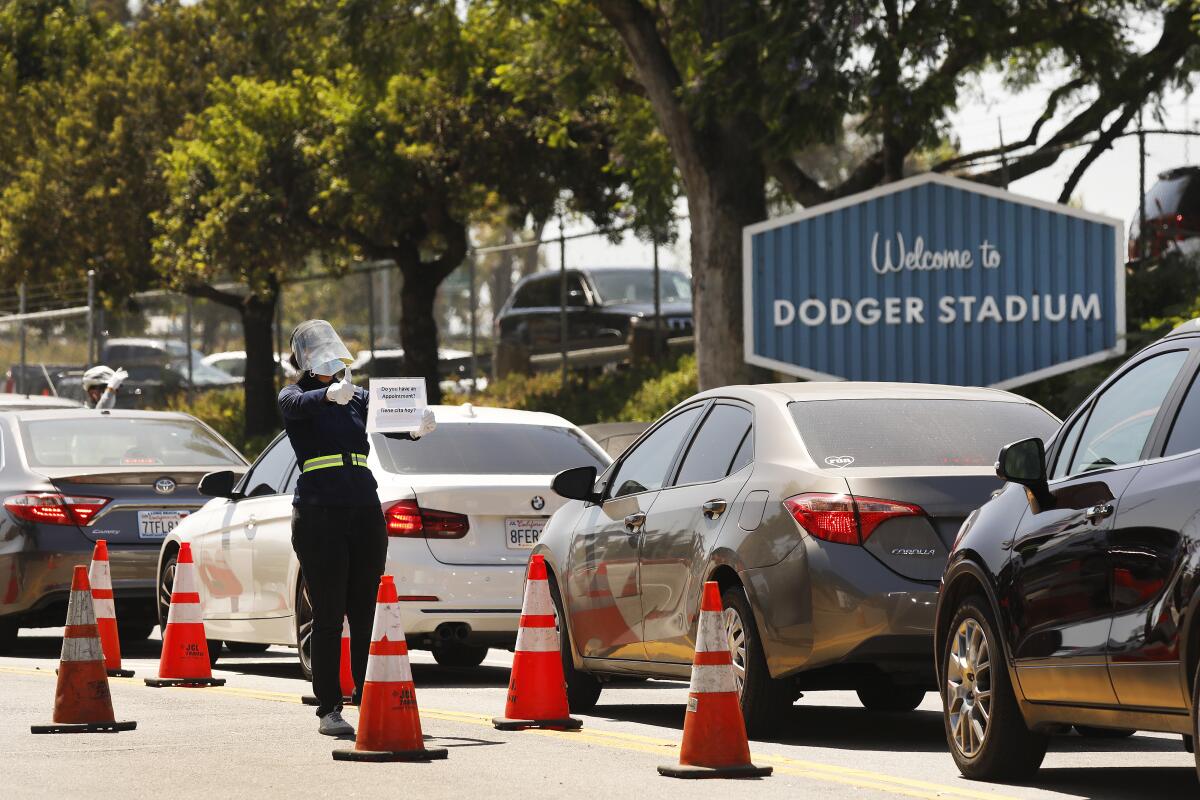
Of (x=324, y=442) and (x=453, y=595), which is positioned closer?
(x=324, y=442)

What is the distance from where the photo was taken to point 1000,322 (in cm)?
2048

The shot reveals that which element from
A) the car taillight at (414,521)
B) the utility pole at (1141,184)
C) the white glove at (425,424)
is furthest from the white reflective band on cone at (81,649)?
the utility pole at (1141,184)

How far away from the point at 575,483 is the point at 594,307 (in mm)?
20225

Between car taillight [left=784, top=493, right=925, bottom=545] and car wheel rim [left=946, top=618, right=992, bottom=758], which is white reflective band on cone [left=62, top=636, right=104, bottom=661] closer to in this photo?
car taillight [left=784, top=493, right=925, bottom=545]

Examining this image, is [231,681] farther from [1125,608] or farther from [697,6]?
[697,6]

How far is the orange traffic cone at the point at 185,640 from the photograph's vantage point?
11477 millimetres

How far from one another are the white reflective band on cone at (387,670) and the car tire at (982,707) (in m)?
2.08

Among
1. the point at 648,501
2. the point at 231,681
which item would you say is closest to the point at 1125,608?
the point at 648,501

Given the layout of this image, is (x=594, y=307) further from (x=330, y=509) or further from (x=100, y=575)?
(x=330, y=509)

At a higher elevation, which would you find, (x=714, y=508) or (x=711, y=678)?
(x=714, y=508)

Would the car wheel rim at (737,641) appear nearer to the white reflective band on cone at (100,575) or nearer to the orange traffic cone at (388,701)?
the orange traffic cone at (388,701)

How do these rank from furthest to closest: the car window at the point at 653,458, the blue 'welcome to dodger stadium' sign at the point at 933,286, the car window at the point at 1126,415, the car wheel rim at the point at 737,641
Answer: the blue 'welcome to dodger stadium' sign at the point at 933,286
the car window at the point at 653,458
the car wheel rim at the point at 737,641
the car window at the point at 1126,415

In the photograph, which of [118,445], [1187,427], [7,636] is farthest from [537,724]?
[118,445]

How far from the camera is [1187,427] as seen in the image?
658 cm
